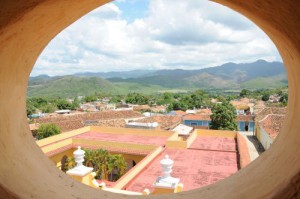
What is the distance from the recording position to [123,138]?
55.6ft

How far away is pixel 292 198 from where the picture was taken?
49.0 inches

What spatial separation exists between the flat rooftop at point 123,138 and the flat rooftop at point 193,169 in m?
2.44

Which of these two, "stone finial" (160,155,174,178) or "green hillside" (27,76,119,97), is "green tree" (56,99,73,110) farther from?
"green hillside" (27,76,119,97)

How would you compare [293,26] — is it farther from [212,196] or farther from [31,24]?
[31,24]

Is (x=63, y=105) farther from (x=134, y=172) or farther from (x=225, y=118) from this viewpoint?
(x=134, y=172)

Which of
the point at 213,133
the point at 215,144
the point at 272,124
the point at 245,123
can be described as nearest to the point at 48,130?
the point at 213,133

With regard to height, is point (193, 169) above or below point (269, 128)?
below

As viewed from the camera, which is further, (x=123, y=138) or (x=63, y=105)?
(x=63, y=105)

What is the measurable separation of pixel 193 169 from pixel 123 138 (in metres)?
7.10

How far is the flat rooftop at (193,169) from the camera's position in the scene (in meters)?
9.16

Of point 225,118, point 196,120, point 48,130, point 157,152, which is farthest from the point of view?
point 196,120

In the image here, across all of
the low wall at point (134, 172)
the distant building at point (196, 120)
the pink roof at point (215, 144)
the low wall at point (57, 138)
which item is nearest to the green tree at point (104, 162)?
the low wall at point (134, 172)

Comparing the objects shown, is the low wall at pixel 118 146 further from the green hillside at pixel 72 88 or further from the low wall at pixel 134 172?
the green hillside at pixel 72 88

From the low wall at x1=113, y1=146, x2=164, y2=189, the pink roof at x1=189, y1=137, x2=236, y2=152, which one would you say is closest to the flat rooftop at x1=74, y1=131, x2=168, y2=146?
the pink roof at x1=189, y1=137, x2=236, y2=152
